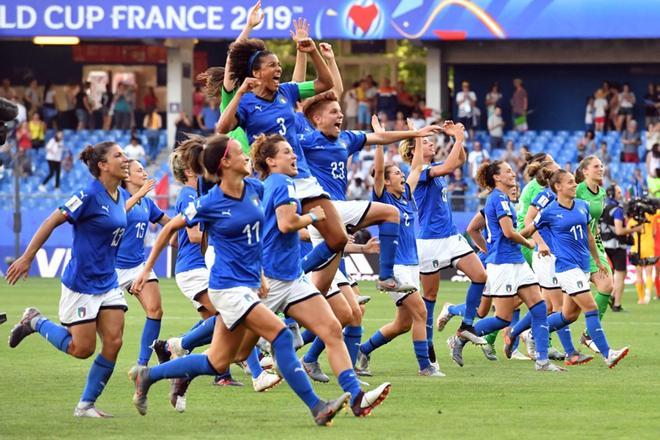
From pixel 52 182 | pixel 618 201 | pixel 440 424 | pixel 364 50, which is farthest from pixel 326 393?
pixel 364 50

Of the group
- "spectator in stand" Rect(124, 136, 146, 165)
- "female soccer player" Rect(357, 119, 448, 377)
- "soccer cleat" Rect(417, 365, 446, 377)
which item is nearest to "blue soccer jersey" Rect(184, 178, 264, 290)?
"female soccer player" Rect(357, 119, 448, 377)

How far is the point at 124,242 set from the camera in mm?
14172

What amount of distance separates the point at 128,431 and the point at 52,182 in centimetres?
2835

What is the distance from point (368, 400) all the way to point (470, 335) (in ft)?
15.5

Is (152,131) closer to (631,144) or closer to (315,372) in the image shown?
(631,144)

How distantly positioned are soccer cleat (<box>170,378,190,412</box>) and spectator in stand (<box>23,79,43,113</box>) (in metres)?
30.7

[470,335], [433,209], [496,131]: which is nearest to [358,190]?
[496,131]

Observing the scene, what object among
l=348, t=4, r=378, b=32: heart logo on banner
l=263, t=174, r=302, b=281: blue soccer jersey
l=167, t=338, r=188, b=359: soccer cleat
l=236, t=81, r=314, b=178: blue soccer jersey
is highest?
l=348, t=4, r=378, b=32: heart logo on banner

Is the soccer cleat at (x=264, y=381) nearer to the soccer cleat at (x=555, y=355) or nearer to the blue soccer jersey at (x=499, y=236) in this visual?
the blue soccer jersey at (x=499, y=236)

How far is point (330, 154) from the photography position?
12.4 m

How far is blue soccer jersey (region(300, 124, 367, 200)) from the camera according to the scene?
12.4 metres

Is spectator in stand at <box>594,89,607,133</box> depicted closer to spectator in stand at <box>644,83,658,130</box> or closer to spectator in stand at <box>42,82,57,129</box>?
spectator in stand at <box>644,83,658,130</box>

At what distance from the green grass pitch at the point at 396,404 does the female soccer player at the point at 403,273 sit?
242 mm

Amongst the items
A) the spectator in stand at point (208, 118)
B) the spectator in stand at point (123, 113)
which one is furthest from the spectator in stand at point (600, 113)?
the spectator in stand at point (123, 113)
